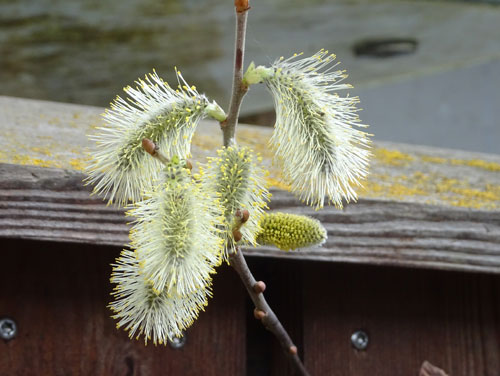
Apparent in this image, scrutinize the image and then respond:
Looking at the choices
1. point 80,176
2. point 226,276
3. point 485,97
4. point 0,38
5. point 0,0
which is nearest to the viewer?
point 80,176

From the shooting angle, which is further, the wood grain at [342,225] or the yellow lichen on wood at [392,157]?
the yellow lichen on wood at [392,157]

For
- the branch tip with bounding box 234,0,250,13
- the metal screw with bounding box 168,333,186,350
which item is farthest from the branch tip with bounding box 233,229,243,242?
the metal screw with bounding box 168,333,186,350

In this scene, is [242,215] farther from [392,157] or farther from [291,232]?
[392,157]

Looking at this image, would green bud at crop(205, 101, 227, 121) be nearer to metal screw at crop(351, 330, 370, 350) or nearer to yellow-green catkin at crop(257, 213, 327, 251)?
yellow-green catkin at crop(257, 213, 327, 251)

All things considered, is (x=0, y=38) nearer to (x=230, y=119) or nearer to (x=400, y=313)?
(x=400, y=313)

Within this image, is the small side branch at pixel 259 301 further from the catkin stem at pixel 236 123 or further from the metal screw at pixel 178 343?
the metal screw at pixel 178 343

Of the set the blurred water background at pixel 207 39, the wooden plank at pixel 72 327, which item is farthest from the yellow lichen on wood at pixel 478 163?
the blurred water background at pixel 207 39

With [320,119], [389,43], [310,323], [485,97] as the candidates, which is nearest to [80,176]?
[320,119]
